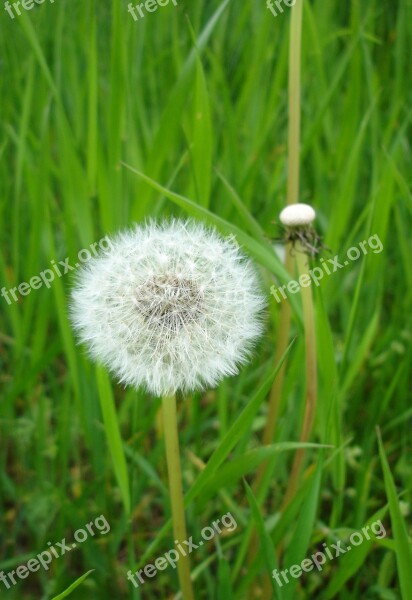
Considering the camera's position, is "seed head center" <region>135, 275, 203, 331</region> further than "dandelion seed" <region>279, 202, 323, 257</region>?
No

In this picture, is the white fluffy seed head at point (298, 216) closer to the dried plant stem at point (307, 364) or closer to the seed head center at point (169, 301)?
the dried plant stem at point (307, 364)

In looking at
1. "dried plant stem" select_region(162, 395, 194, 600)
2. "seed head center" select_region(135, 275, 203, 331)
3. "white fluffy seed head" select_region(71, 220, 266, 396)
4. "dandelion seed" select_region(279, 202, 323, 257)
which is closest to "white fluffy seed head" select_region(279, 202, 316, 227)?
"dandelion seed" select_region(279, 202, 323, 257)

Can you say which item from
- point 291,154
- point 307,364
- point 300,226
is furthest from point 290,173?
point 307,364

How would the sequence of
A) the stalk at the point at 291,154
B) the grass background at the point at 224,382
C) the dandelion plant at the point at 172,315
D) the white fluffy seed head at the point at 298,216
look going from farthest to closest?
the grass background at the point at 224,382, the stalk at the point at 291,154, the white fluffy seed head at the point at 298,216, the dandelion plant at the point at 172,315

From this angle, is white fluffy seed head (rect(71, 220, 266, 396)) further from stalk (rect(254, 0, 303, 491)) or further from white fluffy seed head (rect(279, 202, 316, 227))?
stalk (rect(254, 0, 303, 491))

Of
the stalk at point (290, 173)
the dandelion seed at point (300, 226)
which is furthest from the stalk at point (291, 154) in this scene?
the dandelion seed at point (300, 226)

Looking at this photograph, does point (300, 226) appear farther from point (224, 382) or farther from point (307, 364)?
point (224, 382)
